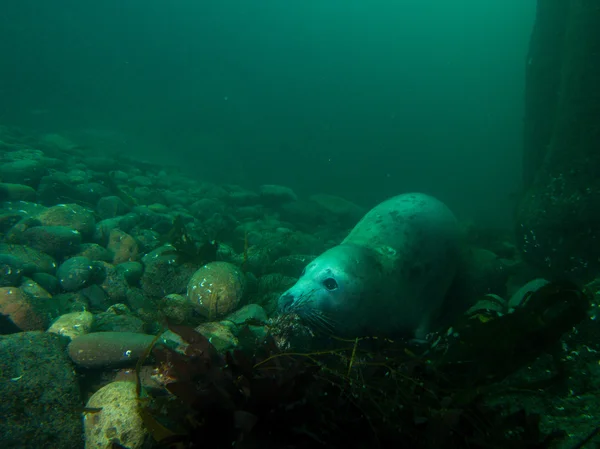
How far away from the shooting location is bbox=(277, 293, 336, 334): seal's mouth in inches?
117

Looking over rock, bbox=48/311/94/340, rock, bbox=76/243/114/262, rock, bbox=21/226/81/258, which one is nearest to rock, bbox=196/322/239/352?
rock, bbox=48/311/94/340

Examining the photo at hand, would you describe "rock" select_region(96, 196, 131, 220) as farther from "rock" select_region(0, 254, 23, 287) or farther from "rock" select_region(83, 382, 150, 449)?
"rock" select_region(83, 382, 150, 449)

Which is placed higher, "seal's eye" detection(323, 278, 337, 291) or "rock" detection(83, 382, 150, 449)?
"seal's eye" detection(323, 278, 337, 291)

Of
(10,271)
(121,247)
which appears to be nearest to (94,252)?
(121,247)

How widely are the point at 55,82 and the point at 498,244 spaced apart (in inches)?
2001

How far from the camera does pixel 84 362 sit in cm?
271

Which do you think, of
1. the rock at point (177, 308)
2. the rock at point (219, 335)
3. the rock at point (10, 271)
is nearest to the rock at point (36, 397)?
the rock at point (219, 335)

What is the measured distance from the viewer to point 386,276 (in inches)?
140

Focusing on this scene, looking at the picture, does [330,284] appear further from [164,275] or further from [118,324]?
[164,275]

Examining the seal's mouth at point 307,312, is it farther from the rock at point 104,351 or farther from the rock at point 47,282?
the rock at point 47,282

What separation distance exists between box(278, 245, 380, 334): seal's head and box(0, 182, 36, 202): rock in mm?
7324

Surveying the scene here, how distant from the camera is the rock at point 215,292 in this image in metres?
4.04

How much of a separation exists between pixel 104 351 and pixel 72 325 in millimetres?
897

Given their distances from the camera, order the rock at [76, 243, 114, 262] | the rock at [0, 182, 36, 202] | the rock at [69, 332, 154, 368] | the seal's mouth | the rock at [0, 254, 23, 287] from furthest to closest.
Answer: the rock at [0, 182, 36, 202] → the rock at [76, 243, 114, 262] → the rock at [0, 254, 23, 287] → the seal's mouth → the rock at [69, 332, 154, 368]
